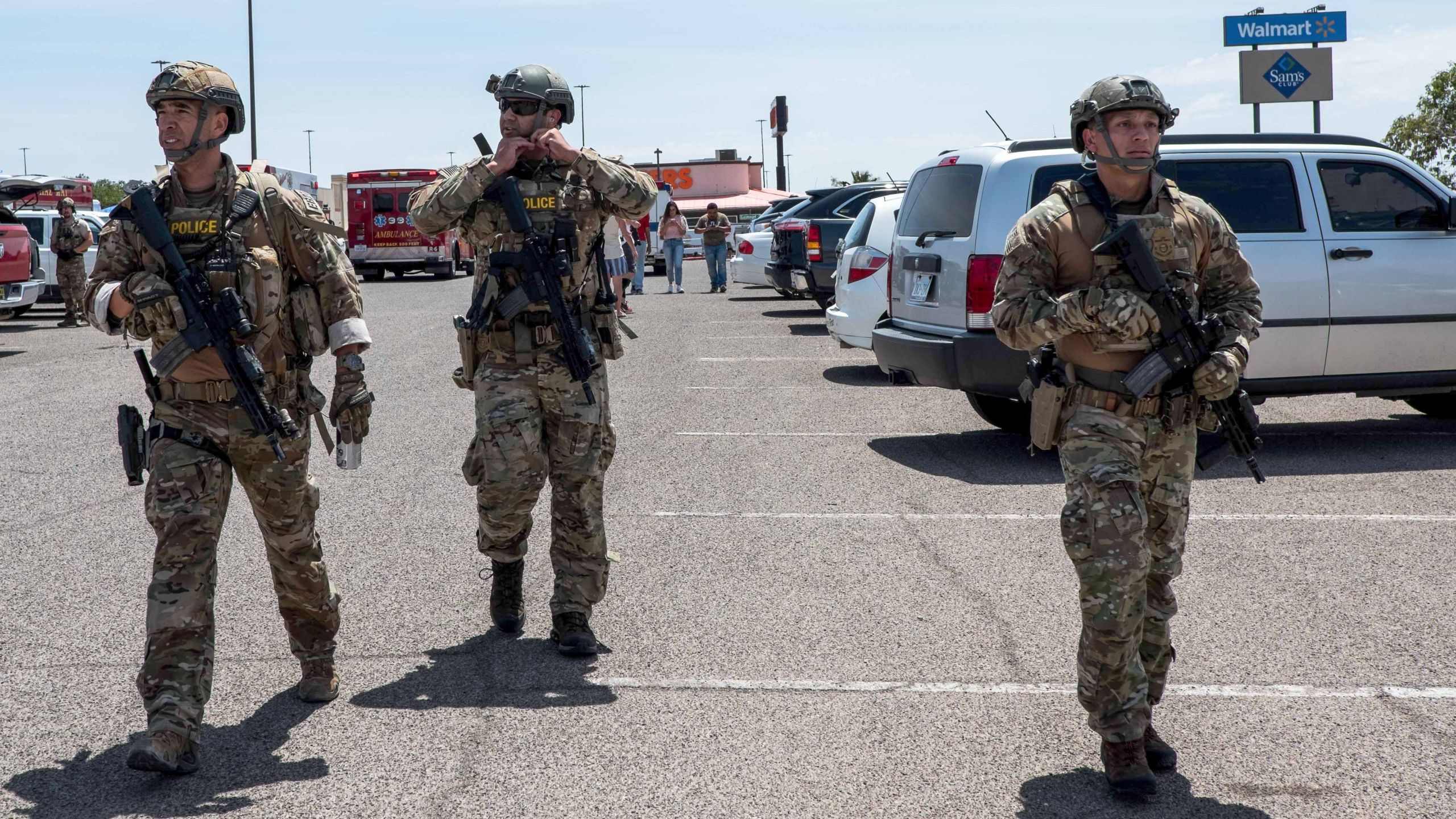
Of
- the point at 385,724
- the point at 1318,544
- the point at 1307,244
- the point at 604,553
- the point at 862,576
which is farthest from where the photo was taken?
the point at 1307,244

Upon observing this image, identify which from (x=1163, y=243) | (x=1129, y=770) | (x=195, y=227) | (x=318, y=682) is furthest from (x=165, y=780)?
(x=1163, y=243)

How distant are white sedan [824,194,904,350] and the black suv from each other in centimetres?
455

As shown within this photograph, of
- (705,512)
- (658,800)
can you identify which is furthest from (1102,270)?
(705,512)

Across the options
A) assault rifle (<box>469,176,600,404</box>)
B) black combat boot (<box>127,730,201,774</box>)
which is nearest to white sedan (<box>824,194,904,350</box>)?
assault rifle (<box>469,176,600,404</box>)

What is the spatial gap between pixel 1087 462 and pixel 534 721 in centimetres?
186

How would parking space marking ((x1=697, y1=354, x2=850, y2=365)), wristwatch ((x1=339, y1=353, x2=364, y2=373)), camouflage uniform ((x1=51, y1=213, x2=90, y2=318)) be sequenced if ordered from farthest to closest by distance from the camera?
camouflage uniform ((x1=51, y1=213, x2=90, y2=318)) → parking space marking ((x1=697, y1=354, x2=850, y2=365)) → wristwatch ((x1=339, y1=353, x2=364, y2=373))

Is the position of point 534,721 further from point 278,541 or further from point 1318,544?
point 1318,544

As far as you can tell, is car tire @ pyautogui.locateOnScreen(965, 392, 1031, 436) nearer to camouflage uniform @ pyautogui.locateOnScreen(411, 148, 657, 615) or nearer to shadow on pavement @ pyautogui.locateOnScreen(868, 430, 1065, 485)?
shadow on pavement @ pyautogui.locateOnScreen(868, 430, 1065, 485)

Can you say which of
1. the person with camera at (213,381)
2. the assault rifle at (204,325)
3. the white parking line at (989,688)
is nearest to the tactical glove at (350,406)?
the person with camera at (213,381)

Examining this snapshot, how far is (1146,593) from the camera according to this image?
3.93 metres

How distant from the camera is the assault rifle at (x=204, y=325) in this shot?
4082mm

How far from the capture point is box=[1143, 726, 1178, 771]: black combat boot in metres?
3.91

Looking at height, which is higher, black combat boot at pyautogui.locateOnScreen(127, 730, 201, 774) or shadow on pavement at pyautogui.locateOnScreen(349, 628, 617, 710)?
black combat boot at pyautogui.locateOnScreen(127, 730, 201, 774)

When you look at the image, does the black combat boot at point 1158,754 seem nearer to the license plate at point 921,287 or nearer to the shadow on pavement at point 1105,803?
the shadow on pavement at point 1105,803
